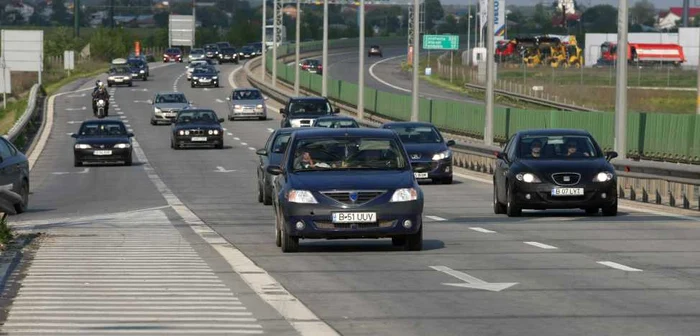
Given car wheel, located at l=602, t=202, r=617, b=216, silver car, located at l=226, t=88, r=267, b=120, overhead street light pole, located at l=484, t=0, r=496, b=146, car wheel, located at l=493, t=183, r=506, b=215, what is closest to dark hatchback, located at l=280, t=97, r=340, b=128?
overhead street light pole, located at l=484, t=0, r=496, b=146

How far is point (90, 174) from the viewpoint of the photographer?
45938 millimetres

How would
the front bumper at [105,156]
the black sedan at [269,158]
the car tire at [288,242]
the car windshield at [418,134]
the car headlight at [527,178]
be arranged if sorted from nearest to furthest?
the car tire at [288,242], the car headlight at [527,178], the black sedan at [269,158], the car windshield at [418,134], the front bumper at [105,156]

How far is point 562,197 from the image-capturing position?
2570 cm

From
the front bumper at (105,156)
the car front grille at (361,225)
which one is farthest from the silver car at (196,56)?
the car front grille at (361,225)

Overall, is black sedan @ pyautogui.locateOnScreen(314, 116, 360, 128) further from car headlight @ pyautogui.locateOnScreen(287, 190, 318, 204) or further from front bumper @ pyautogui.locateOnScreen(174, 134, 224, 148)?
car headlight @ pyautogui.locateOnScreen(287, 190, 318, 204)

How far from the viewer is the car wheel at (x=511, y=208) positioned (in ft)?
85.9

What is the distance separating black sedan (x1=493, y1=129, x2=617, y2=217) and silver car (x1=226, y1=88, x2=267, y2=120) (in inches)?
1976

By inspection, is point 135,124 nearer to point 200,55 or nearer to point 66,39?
point 200,55

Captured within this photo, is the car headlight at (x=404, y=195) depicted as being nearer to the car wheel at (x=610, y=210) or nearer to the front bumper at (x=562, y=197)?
the front bumper at (x=562, y=197)

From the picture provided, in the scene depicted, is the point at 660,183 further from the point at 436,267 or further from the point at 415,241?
the point at 436,267

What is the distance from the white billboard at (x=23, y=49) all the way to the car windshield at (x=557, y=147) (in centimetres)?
5603

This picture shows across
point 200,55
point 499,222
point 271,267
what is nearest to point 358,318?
point 271,267

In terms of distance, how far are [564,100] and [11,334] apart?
81589mm

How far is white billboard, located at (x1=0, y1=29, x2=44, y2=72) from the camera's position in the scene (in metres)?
80.1
